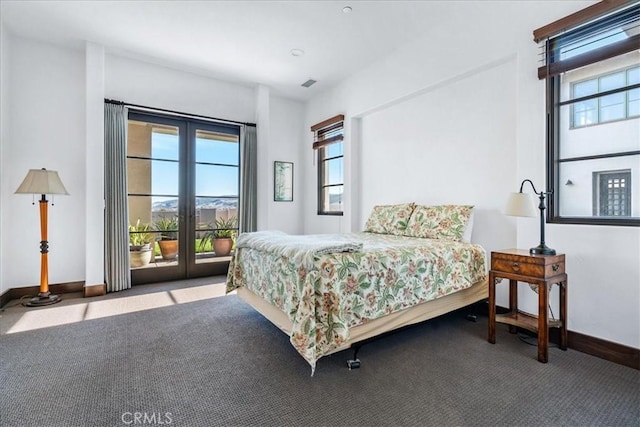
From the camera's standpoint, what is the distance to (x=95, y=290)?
3.73m

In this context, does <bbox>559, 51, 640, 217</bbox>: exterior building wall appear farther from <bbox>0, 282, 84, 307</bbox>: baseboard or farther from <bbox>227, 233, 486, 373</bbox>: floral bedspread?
<bbox>0, 282, 84, 307</bbox>: baseboard

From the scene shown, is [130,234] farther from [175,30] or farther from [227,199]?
[175,30]

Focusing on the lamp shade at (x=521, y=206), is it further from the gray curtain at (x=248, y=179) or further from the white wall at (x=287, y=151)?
the white wall at (x=287, y=151)

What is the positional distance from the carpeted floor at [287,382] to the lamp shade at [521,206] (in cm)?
102

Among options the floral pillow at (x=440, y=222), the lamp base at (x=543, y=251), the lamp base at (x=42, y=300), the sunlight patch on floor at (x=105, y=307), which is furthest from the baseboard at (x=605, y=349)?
the lamp base at (x=42, y=300)

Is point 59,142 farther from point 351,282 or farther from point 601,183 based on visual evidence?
point 601,183

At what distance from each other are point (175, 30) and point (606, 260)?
14.9ft

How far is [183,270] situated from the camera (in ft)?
15.0

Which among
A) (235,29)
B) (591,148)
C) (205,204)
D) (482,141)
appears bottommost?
(205,204)

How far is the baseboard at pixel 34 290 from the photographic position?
3.44 meters

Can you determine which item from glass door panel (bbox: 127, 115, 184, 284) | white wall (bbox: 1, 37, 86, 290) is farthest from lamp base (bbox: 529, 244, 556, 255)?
white wall (bbox: 1, 37, 86, 290)

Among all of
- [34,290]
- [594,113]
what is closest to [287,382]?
[594,113]

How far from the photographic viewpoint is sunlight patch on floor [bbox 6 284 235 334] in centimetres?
284

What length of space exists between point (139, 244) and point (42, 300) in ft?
3.88
